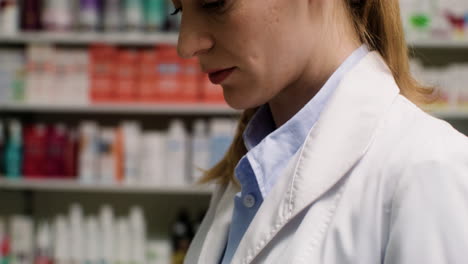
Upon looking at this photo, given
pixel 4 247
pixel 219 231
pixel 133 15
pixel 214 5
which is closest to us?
pixel 214 5

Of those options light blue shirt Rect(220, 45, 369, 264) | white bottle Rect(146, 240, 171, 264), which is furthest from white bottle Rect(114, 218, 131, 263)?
light blue shirt Rect(220, 45, 369, 264)

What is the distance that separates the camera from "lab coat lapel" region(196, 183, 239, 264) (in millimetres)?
979

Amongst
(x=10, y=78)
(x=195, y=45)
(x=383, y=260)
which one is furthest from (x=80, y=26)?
(x=383, y=260)

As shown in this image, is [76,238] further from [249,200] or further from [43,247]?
[249,200]

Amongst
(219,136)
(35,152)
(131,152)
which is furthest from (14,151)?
(219,136)

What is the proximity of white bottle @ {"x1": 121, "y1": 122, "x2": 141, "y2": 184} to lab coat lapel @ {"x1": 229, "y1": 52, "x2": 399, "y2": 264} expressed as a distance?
221cm

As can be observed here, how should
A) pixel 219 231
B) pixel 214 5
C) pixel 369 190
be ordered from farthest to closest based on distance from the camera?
pixel 219 231
pixel 214 5
pixel 369 190

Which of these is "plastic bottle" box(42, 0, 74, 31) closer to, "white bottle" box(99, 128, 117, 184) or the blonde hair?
"white bottle" box(99, 128, 117, 184)

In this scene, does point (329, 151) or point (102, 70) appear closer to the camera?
point (329, 151)

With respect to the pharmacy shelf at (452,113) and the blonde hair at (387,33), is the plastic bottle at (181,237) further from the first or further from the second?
the blonde hair at (387,33)

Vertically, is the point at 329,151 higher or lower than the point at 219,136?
higher

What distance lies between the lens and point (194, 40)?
83cm

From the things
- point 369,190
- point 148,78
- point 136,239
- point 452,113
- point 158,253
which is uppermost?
point 369,190

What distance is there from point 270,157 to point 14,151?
7.90ft
